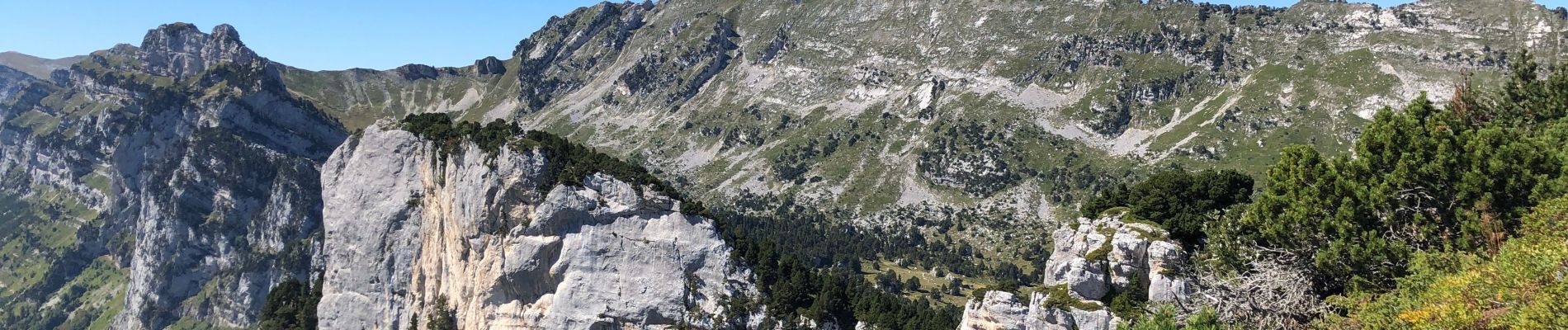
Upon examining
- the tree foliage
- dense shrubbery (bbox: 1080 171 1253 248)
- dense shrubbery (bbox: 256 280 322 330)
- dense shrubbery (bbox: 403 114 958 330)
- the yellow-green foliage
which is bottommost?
dense shrubbery (bbox: 256 280 322 330)

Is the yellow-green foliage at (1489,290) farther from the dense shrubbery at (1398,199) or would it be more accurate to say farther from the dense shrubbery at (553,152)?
the dense shrubbery at (553,152)

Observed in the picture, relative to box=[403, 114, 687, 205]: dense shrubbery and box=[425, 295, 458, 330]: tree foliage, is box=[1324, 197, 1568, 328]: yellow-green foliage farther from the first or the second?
box=[425, 295, 458, 330]: tree foliage

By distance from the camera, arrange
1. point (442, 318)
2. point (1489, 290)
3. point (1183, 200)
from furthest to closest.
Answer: point (442, 318) → point (1183, 200) → point (1489, 290)

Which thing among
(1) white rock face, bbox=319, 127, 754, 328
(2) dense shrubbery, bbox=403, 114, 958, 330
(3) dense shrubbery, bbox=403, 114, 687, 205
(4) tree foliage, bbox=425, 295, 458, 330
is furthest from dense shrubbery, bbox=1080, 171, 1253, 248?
(4) tree foliage, bbox=425, 295, 458, 330

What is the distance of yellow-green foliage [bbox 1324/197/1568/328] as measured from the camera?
23594 mm

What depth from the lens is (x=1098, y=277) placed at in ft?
170

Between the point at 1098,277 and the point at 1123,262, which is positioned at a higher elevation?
the point at 1123,262

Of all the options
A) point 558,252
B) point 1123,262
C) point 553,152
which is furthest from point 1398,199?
point 553,152

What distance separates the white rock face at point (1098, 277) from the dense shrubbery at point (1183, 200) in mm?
2419

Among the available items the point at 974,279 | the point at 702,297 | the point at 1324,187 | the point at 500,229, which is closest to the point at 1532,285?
the point at 1324,187

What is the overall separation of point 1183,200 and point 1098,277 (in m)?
11.2

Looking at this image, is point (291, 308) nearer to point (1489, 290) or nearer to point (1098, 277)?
point (1098, 277)

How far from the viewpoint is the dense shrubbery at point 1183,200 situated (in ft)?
175

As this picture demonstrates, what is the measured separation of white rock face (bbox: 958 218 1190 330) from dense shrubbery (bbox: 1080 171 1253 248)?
7.94ft
